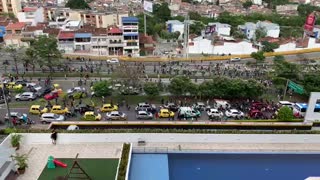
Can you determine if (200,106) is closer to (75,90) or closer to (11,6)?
(75,90)

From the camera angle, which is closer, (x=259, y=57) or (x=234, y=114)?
(x=234, y=114)

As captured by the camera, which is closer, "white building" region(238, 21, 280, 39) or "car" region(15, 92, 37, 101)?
"car" region(15, 92, 37, 101)

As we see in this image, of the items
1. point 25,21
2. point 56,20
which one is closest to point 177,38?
point 56,20

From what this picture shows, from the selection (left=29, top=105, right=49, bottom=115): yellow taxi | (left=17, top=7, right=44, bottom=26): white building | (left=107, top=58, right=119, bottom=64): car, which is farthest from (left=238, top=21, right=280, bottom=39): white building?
(left=29, top=105, right=49, bottom=115): yellow taxi

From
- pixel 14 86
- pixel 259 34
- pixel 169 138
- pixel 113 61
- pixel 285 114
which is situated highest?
pixel 259 34

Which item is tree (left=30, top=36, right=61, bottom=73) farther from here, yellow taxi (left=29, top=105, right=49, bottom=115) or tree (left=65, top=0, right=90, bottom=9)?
tree (left=65, top=0, right=90, bottom=9)

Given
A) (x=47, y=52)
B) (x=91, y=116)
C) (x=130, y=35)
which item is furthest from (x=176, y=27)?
(x=91, y=116)
